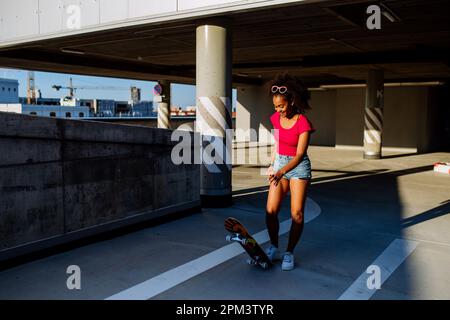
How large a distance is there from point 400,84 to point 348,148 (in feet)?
14.7

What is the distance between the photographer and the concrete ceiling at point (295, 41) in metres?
8.27

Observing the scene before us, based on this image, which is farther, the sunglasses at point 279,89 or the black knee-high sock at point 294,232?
the black knee-high sock at point 294,232

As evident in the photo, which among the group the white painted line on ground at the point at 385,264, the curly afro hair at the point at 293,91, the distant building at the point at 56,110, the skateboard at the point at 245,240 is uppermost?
the distant building at the point at 56,110

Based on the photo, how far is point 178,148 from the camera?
6477 millimetres

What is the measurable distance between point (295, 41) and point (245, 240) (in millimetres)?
9105

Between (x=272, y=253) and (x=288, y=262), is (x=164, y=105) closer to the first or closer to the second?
(x=272, y=253)

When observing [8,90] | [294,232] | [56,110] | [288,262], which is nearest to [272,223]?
[294,232]

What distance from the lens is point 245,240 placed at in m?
3.99

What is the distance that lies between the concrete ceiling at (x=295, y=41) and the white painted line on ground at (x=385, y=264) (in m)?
3.78

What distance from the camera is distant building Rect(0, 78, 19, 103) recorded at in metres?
83.2

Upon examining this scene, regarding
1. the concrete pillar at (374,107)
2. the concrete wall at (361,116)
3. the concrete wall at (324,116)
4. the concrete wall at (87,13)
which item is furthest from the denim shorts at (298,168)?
the concrete wall at (324,116)

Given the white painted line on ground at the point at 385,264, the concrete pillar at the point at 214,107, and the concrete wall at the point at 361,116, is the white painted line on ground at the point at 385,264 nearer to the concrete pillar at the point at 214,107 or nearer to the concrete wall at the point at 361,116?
the concrete pillar at the point at 214,107

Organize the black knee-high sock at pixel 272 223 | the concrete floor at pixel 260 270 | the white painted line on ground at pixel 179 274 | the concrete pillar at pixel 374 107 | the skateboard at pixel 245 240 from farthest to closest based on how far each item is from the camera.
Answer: the concrete pillar at pixel 374 107 < the black knee-high sock at pixel 272 223 < the skateboard at pixel 245 240 < the concrete floor at pixel 260 270 < the white painted line on ground at pixel 179 274
